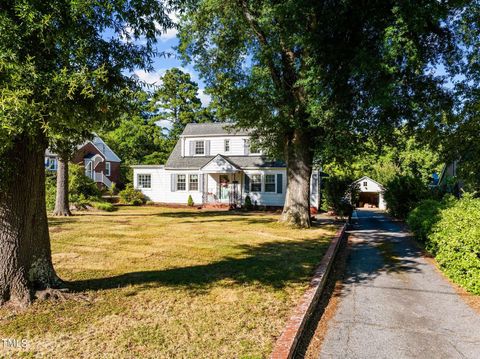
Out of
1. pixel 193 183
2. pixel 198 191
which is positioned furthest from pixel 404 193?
pixel 193 183

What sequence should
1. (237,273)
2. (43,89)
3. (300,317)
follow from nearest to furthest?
(43,89) → (300,317) → (237,273)

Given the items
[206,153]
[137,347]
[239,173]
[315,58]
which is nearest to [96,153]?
[206,153]

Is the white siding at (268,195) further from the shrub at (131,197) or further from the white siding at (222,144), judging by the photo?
the shrub at (131,197)

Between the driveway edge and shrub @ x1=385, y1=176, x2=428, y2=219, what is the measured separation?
14.7 m

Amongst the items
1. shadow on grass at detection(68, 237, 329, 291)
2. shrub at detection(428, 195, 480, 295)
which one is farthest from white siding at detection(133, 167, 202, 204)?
shrub at detection(428, 195, 480, 295)

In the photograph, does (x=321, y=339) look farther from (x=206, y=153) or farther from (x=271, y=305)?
(x=206, y=153)

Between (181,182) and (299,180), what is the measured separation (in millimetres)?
14769

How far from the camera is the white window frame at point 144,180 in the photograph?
96.1 ft

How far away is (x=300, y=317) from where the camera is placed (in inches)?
197

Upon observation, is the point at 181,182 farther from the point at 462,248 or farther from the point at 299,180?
the point at 462,248

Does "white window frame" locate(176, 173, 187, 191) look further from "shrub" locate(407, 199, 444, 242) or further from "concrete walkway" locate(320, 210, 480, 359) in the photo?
"concrete walkway" locate(320, 210, 480, 359)

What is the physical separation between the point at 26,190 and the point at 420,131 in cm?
1393

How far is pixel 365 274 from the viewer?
8.43 meters

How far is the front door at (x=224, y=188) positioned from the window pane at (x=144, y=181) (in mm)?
6479
